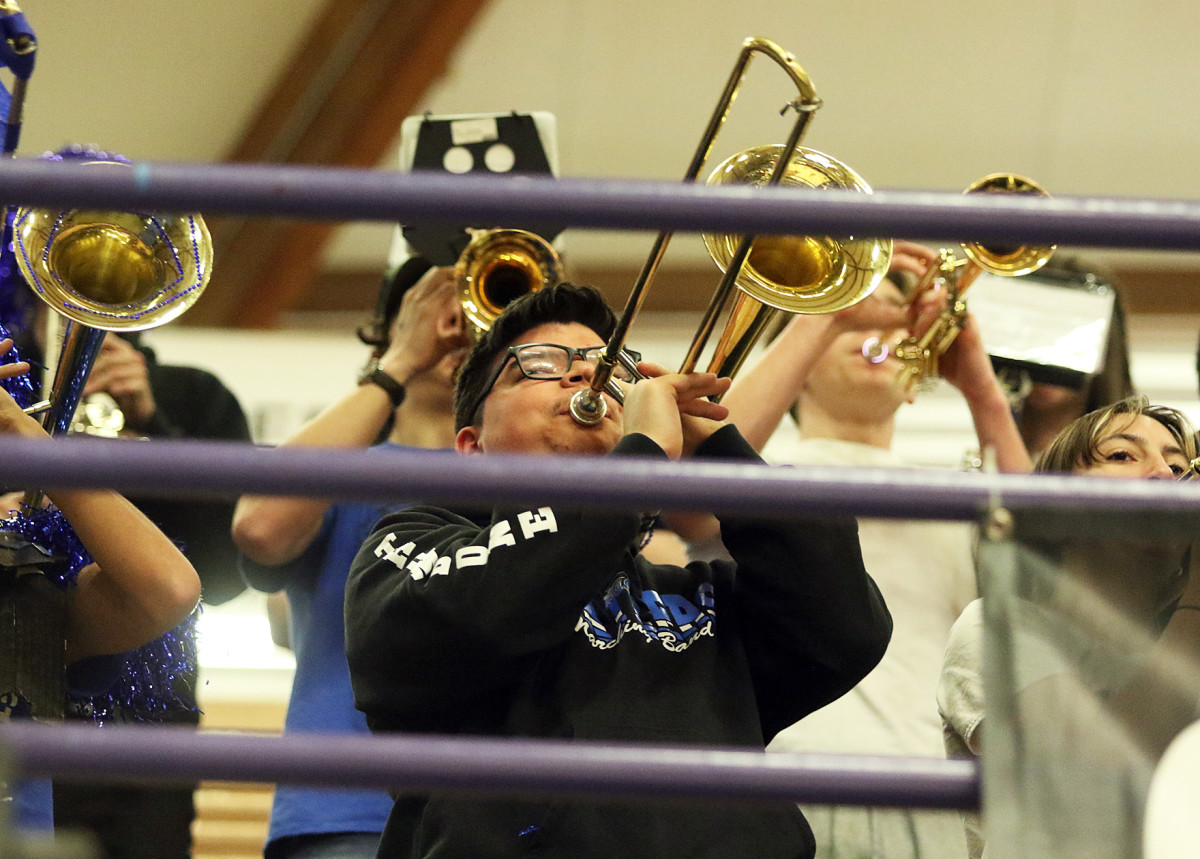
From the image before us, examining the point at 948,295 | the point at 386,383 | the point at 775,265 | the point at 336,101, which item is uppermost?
the point at 775,265

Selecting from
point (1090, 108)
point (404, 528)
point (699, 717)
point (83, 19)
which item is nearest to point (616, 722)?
point (699, 717)

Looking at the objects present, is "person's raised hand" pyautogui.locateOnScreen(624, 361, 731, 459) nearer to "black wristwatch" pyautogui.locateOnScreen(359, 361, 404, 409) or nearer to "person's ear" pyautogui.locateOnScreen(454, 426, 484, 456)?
"person's ear" pyautogui.locateOnScreen(454, 426, 484, 456)

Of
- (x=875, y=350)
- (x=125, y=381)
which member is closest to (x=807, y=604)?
(x=875, y=350)

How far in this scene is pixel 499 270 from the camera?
2.84 meters

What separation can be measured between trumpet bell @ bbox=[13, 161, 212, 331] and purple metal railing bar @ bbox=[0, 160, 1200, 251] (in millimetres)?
988

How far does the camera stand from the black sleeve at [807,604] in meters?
1.84

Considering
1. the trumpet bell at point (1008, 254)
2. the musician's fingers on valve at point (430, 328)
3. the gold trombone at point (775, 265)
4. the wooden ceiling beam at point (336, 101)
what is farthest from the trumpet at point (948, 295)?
the wooden ceiling beam at point (336, 101)

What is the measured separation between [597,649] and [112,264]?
966 millimetres

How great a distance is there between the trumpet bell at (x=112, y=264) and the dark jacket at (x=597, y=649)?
55cm

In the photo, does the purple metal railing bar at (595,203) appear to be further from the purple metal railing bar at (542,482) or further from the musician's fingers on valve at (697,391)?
the musician's fingers on valve at (697,391)

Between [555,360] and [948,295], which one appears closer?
[555,360]

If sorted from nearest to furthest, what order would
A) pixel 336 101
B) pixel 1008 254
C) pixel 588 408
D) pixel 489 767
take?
pixel 489 767 → pixel 588 408 → pixel 1008 254 → pixel 336 101

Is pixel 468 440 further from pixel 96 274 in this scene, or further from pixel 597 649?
pixel 96 274

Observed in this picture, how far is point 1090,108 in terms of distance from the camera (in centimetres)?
596
